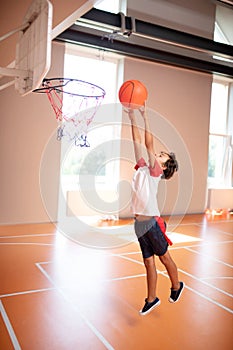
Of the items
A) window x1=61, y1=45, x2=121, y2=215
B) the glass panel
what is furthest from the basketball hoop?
the glass panel

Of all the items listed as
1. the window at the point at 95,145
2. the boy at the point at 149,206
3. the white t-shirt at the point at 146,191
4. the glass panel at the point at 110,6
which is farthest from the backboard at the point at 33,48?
the glass panel at the point at 110,6

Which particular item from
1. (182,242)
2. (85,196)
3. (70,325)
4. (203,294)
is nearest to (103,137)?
(85,196)

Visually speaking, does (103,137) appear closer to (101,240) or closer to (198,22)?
(101,240)

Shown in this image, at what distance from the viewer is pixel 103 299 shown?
9.99 ft

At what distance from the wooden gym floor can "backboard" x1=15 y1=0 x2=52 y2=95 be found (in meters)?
1.76

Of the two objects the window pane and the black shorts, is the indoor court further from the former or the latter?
the black shorts

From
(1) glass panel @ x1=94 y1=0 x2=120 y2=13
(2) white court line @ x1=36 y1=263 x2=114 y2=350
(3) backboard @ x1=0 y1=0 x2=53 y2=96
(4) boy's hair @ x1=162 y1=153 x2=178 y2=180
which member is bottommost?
(2) white court line @ x1=36 y1=263 x2=114 y2=350

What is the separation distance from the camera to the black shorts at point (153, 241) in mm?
2535

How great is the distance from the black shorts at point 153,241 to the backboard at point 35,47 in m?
1.35

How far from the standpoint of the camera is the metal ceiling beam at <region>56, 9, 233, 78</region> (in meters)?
5.14

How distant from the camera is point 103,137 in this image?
6.89 meters

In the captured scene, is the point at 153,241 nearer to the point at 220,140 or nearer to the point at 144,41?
the point at 144,41

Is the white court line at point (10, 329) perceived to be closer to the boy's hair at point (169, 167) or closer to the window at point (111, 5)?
the boy's hair at point (169, 167)

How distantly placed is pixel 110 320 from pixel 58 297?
0.59 meters
